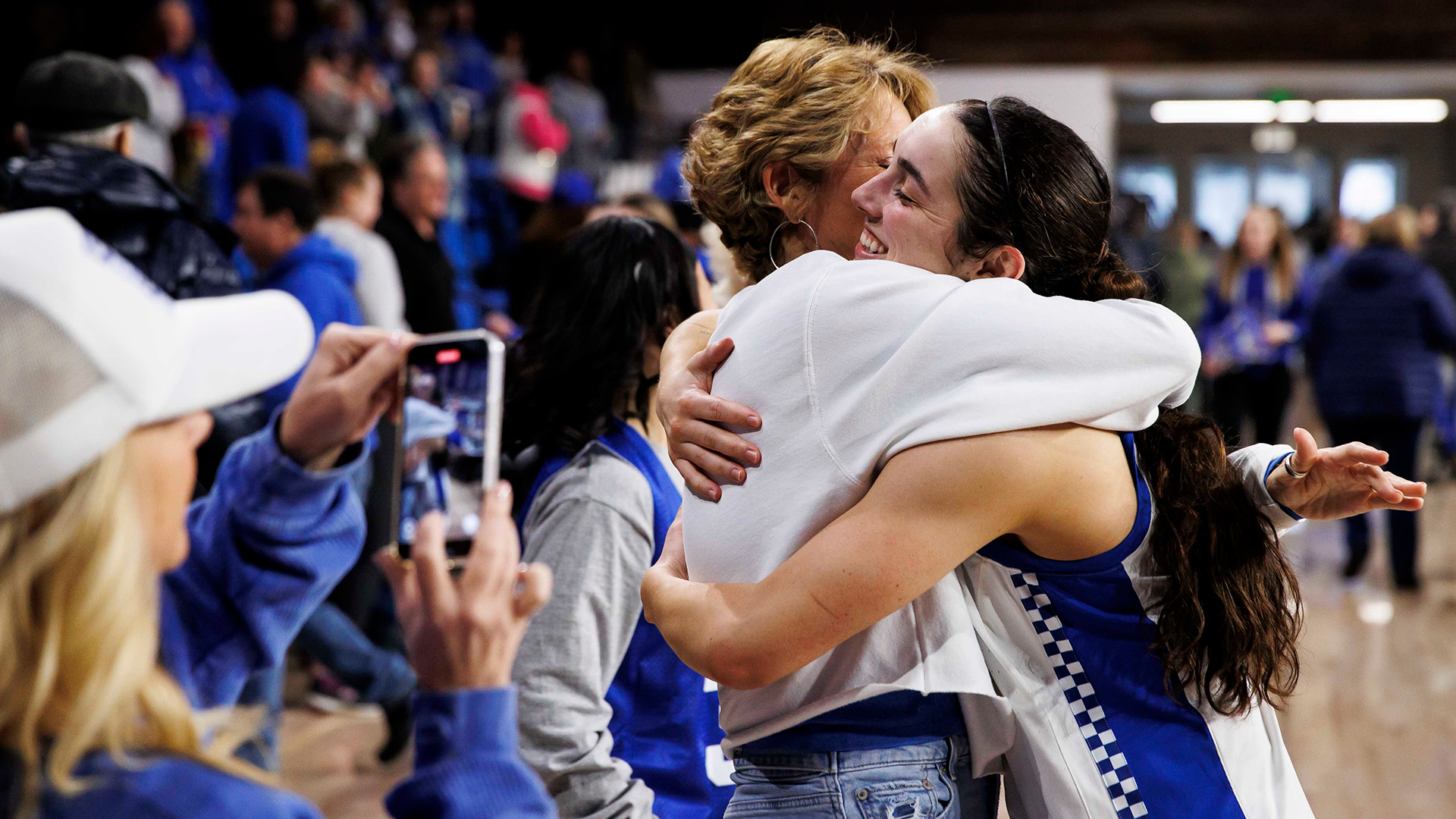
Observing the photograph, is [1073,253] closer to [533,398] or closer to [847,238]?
[847,238]

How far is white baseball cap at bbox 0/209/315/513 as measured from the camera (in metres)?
0.75

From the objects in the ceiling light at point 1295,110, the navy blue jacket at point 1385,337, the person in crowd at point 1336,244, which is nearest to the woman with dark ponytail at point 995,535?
the navy blue jacket at point 1385,337

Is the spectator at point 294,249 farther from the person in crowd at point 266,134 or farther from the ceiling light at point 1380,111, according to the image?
the ceiling light at point 1380,111

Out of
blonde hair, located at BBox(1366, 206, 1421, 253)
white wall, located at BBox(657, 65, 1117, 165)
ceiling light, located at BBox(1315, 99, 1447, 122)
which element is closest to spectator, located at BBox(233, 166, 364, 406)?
blonde hair, located at BBox(1366, 206, 1421, 253)

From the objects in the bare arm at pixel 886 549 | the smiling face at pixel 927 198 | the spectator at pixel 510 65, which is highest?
the smiling face at pixel 927 198

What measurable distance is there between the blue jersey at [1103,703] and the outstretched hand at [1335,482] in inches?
8.2

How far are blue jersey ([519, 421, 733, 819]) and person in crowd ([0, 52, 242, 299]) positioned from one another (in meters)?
1.31

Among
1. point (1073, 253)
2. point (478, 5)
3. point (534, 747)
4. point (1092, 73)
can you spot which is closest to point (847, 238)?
point (1073, 253)

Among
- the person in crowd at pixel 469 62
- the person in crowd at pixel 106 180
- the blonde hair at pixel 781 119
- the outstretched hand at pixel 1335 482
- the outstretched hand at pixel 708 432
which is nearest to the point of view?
the outstretched hand at pixel 708 432

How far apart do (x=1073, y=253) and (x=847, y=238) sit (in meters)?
0.32

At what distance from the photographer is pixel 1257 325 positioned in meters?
7.25

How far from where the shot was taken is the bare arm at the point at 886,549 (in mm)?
1050

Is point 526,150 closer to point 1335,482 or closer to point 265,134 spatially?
point 265,134

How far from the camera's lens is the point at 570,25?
42.7ft
